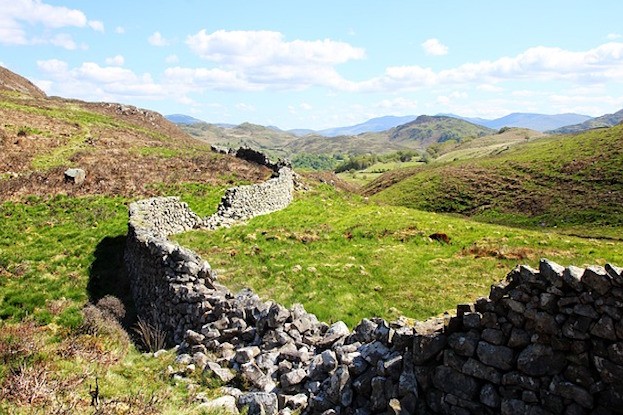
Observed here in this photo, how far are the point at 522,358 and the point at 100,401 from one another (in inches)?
304

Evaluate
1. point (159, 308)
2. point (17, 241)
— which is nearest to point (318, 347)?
point (159, 308)

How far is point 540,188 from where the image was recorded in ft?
232

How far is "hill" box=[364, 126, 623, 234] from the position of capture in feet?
Result: 191

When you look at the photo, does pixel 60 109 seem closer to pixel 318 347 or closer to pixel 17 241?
pixel 17 241

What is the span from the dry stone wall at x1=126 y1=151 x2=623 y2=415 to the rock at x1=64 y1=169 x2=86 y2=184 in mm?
31508

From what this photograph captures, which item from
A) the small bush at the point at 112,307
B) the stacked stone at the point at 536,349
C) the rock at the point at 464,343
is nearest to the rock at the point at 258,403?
the stacked stone at the point at 536,349

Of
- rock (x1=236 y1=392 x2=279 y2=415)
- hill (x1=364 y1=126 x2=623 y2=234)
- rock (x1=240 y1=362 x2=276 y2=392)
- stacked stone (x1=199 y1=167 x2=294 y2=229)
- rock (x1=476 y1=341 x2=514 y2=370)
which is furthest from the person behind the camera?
hill (x1=364 y1=126 x2=623 y2=234)

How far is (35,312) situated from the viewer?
16.2 meters

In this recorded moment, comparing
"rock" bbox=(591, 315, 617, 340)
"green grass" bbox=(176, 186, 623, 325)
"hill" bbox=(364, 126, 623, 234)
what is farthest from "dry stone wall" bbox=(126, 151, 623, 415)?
"hill" bbox=(364, 126, 623, 234)

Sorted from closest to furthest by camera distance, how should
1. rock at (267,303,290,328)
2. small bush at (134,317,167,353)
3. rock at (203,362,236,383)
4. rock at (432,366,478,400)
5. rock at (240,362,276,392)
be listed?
rock at (432,366,478,400)
rock at (240,362,276,392)
rock at (203,362,236,383)
rock at (267,303,290,328)
small bush at (134,317,167,353)

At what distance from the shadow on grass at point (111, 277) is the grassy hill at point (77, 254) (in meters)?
0.05

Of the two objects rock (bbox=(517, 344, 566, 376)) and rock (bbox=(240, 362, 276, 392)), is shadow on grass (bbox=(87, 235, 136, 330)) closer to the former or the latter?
rock (bbox=(240, 362, 276, 392))

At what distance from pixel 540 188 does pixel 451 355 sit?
71.1 m

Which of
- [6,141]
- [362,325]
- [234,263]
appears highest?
[6,141]
